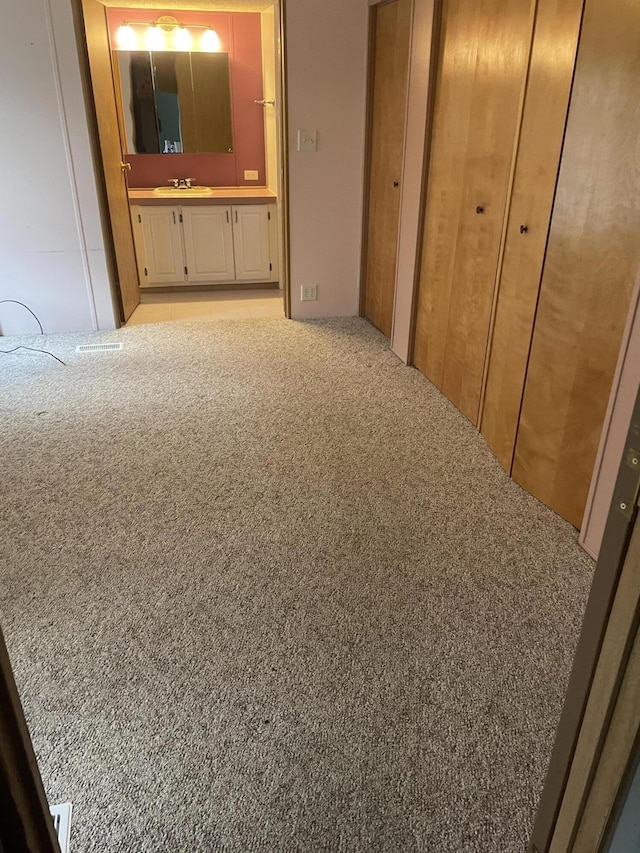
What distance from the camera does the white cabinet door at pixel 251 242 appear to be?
533cm

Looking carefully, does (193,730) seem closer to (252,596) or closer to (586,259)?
(252,596)

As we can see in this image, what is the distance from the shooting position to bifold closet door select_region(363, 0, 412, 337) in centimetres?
368

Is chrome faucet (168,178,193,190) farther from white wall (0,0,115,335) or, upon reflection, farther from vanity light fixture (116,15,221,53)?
white wall (0,0,115,335)

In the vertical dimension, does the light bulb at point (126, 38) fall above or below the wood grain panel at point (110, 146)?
above

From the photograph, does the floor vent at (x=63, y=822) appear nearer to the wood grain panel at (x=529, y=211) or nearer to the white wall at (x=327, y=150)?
the wood grain panel at (x=529, y=211)

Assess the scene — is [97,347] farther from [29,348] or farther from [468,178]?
[468,178]

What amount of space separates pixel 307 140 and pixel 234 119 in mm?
1638

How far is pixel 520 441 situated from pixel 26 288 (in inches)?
139

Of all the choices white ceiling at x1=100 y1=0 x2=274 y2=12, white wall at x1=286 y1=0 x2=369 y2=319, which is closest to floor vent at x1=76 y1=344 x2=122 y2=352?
white wall at x1=286 y1=0 x2=369 y2=319

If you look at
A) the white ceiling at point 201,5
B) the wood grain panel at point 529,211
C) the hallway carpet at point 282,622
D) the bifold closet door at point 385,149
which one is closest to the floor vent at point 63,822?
the hallway carpet at point 282,622

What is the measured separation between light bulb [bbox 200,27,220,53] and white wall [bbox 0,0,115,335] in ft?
5.83

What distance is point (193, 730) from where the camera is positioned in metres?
1.52

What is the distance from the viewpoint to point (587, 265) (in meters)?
2.06

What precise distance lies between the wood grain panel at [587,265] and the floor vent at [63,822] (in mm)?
1865
